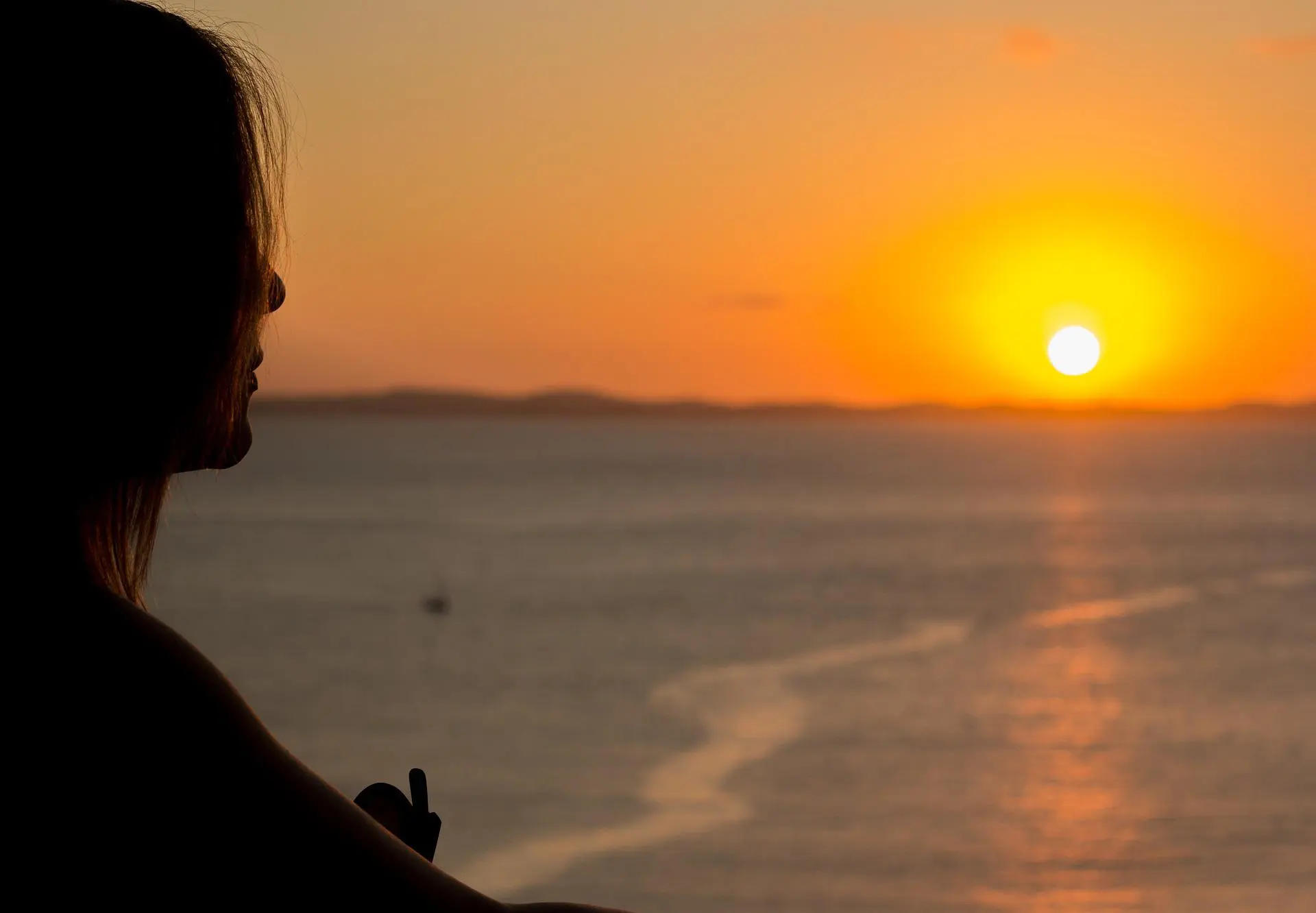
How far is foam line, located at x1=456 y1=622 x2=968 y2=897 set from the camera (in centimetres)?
940

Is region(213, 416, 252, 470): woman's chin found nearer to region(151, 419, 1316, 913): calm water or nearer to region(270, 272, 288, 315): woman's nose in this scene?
region(270, 272, 288, 315): woman's nose

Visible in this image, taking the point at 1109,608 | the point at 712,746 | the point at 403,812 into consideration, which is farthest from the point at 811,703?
the point at 403,812

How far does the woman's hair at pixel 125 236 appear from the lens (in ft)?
2.68

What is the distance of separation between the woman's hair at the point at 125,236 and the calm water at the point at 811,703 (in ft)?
23.6

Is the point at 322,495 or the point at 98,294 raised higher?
the point at 322,495

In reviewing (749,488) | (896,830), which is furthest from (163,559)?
(749,488)

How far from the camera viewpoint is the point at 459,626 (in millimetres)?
25547

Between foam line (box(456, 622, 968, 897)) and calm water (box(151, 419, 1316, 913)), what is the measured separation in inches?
1.9

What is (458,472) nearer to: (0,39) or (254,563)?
(254,563)

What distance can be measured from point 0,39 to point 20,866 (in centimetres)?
41

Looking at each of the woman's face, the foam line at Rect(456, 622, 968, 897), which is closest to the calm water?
the foam line at Rect(456, 622, 968, 897)

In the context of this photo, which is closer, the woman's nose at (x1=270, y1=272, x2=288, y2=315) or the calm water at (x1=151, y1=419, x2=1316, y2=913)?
the woman's nose at (x1=270, y1=272, x2=288, y2=315)

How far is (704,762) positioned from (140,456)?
1207 centimetres

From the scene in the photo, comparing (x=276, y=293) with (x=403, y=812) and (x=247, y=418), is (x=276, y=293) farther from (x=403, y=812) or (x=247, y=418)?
(x=403, y=812)
